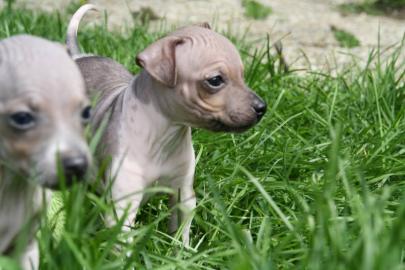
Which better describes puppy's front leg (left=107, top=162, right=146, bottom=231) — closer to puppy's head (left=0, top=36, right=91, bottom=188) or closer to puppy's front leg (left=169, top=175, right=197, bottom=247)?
puppy's front leg (left=169, top=175, right=197, bottom=247)

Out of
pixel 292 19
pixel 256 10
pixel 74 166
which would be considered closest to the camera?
pixel 74 166

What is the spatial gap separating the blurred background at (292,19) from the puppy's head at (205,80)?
11.0 ft

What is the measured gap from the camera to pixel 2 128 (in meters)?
2.56

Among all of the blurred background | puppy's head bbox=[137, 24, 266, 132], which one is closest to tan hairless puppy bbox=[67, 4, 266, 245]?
puppy's head bbox=[137, 24, 266, 132]

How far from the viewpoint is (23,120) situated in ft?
8.30

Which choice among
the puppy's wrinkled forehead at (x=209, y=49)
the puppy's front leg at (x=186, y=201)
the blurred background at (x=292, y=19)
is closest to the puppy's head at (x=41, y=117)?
the puppy's wrinkled forehead at (x=209, y=49)

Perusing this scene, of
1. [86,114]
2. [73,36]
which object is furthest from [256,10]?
[86,114]

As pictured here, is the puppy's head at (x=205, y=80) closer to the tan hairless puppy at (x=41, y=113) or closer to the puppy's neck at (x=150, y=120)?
the puppy's neck at (x=150, y=120)

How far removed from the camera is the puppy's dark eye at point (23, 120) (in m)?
2.52

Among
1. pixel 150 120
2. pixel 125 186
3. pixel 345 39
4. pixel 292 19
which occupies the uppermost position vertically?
pixel 150 120

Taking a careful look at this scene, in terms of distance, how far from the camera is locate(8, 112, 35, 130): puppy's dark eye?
2.52 meters

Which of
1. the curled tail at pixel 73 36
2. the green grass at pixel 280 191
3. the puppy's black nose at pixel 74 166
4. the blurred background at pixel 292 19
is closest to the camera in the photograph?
the puppy's black nose at pixel 74 166

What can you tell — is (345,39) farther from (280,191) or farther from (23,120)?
(23,120)

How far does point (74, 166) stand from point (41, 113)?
0.18 m
